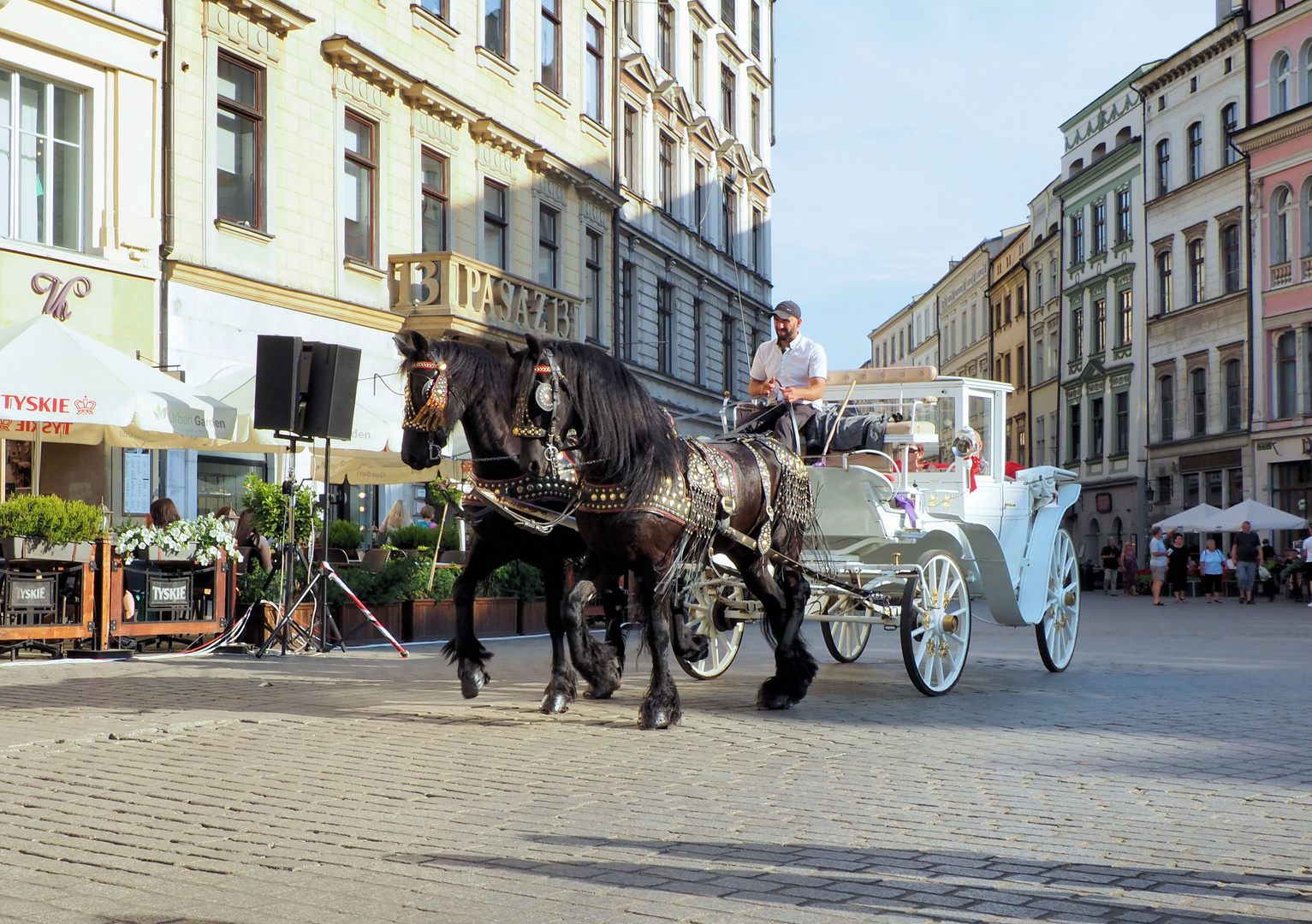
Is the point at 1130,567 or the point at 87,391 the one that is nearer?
the point at 87,391

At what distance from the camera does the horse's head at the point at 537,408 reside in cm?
745

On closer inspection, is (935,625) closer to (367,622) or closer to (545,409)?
(545,409)

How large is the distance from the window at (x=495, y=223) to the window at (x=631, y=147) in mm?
7371

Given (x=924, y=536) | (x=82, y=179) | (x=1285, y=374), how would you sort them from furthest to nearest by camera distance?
1. (x=1285, y=374)
2. (x=82, y=179)
3. (x=924, y=536)

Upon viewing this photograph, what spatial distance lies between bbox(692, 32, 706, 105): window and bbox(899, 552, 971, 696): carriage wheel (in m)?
29.6

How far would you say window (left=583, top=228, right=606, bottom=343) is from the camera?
29750mm

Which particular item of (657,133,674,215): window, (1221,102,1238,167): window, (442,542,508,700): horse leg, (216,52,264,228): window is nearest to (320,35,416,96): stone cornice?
(216,52,264,228): window

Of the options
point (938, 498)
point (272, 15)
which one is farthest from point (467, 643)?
point (272, 15)

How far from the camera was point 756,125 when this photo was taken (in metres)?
43.2

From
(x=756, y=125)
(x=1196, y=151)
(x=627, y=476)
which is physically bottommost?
(x=627, y=476)

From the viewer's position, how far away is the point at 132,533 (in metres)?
12.5

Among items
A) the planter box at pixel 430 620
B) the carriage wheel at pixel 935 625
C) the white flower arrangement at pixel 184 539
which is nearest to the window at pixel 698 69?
the planter box at pixel 430 620

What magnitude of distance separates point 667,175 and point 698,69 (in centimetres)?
418

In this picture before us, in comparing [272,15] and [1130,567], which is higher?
[272,15]
